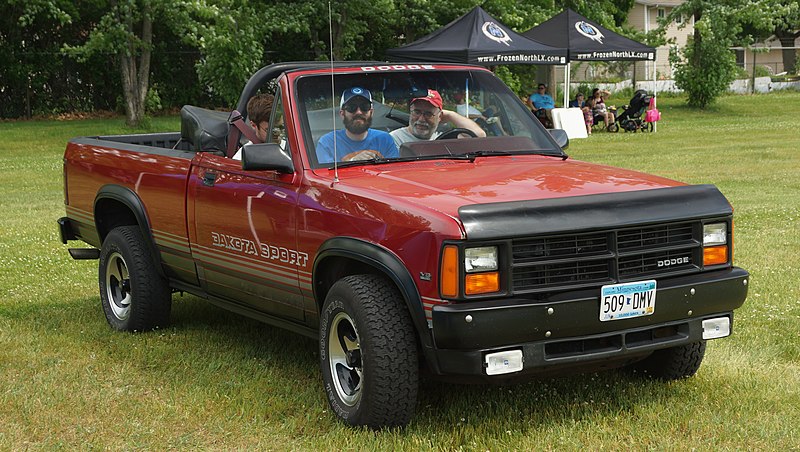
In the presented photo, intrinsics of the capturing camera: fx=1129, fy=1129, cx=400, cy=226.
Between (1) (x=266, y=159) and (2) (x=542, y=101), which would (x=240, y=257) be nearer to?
(1) (x=266, y=159)

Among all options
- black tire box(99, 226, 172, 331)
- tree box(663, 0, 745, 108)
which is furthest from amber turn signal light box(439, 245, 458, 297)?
tree box(663, 0, 745, 108)

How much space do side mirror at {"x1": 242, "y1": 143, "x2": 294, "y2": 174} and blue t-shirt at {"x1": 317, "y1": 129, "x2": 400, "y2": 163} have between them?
0.21 metres

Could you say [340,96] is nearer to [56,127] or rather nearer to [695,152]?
[695,152]

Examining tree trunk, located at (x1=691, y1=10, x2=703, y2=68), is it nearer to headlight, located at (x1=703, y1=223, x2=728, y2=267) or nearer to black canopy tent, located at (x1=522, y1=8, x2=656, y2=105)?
black canopy tent, located at (x1=522, y1=8, x2=656, y2=105)

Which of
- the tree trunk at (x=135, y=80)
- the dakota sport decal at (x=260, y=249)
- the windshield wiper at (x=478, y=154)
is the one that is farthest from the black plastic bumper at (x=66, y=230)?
the tree trunk at (x=135, y=80)

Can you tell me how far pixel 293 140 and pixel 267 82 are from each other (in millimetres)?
911

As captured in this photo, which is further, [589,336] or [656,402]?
[656,402]

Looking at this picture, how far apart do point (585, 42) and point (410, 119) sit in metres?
21.3

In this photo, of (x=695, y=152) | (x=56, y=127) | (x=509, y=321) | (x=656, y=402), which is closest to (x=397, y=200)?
(x=509, y=321)

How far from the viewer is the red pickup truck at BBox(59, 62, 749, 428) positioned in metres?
4.73

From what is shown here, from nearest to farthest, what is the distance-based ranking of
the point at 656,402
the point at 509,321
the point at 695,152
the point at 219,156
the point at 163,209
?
the point at 509,321 < the point at 656,402 < the point at 219,156 < the point at 163,209 < the point at 695,152

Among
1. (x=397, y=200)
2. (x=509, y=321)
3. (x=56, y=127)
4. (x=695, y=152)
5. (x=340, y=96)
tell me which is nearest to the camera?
(x=509, y=321)

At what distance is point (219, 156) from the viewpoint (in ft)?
21.6

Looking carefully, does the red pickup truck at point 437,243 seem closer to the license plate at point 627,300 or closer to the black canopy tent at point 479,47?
the license plate at point 627,300
